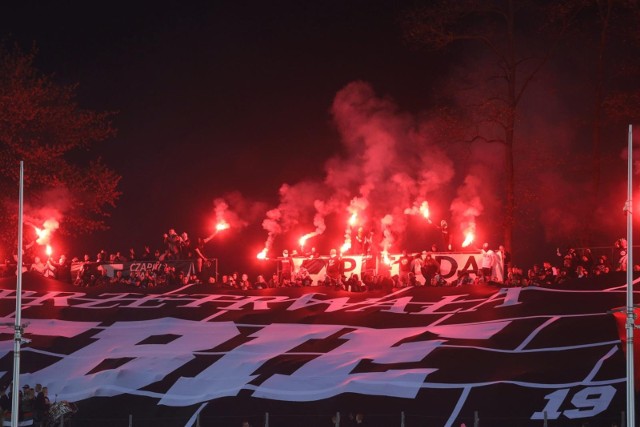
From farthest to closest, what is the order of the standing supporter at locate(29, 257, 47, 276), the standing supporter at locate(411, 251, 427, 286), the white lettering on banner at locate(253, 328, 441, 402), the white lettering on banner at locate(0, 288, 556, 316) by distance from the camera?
1. the standing supporter at locate(29, 257, 47, 276)
2. the standing supporter at locate(411, 251, 427, 286)
3. the white lettering on banner at locate(0, 288, 556, 316)
4. the white lettering on banner at locate(253, 328, 441, 402)

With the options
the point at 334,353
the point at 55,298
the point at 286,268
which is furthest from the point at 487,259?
the point at 55,298

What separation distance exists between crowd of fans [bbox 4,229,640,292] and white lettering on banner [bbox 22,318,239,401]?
3063mm

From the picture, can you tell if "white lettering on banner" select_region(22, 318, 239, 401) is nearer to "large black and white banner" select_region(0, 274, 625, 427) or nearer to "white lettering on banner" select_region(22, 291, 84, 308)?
"large black and white banner" select_region(0, 274, 625, 427)

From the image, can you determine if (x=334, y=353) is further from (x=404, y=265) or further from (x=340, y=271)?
(x=340, y=271)

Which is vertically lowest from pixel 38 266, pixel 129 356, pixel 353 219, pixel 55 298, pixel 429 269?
pixel 129 356

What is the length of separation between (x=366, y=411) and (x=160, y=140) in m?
34.3

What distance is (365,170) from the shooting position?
42500 millimetres

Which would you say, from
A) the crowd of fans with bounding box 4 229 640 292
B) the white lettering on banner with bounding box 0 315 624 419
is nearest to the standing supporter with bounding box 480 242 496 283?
the crowd of fans with bounding box 4 229 640 292

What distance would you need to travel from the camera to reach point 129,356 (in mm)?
24281

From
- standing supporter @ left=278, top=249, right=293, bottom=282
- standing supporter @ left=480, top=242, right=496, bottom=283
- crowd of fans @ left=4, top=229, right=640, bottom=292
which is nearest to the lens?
crowd of fans @ left=4, top=229, right=640, bottom=292

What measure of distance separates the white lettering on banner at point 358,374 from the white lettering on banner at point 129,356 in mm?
3097

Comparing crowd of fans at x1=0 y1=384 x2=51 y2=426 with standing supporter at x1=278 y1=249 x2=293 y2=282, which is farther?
standing supporter at x1=278 y1=249 x2=293 y2=282

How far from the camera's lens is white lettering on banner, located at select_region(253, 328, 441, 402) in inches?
821

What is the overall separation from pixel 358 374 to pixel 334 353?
4.90ft
